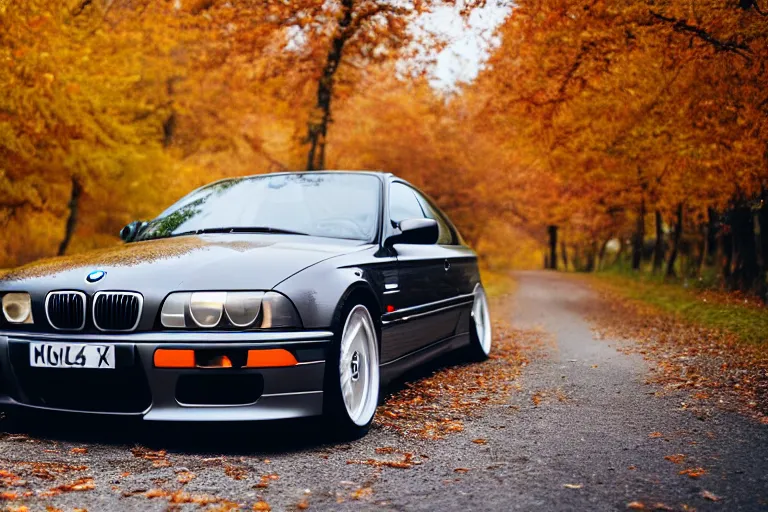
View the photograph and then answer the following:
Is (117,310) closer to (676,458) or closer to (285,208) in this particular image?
(285,208)

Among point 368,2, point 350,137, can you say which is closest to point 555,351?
point 368,2

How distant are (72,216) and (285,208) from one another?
19.3 metres

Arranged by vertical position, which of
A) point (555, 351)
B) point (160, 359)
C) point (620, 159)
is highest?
point (620, 159)

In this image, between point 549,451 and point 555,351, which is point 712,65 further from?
point 549,451

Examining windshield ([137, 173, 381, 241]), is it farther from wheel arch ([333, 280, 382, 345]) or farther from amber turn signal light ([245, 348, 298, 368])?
amber turn signal light ([245, 348, 298, 368])

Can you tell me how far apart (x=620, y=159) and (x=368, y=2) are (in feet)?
29.7

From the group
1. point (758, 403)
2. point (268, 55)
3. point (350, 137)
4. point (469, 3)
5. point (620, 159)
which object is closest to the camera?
point (758, 403)

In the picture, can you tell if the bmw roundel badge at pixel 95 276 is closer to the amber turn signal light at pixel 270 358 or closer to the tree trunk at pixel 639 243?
the amber turn signal light at pixel 270 358

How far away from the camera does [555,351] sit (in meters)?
9.21

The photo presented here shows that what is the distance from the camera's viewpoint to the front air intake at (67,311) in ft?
13.4

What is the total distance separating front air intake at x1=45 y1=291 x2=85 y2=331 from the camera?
4070mm

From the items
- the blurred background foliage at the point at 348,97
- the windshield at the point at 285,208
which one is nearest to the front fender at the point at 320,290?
the windshield at the point at 285,208

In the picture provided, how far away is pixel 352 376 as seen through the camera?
15.3 feet

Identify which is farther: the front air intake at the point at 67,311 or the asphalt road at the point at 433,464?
the front air intake at the point at 67,311
